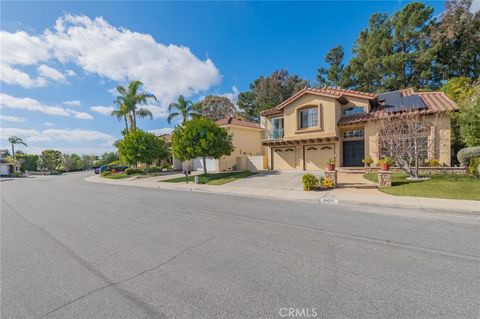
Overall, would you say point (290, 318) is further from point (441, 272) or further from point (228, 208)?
point (228, 208)

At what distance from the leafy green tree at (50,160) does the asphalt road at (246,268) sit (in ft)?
198

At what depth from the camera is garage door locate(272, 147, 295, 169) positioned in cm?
2155

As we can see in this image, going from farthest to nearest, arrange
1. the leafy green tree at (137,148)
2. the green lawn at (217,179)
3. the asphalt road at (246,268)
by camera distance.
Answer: the leafy green tree at (137,148) → the green lawn at (217,179) → the asphalt road at (246,268)

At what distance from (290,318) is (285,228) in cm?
350

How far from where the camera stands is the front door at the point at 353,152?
1820 cm

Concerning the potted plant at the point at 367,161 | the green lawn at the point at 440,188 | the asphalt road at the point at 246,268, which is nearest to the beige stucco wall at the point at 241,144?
the potted plant at the point at 367,161

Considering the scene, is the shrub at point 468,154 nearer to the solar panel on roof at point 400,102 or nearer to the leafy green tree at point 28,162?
the solar panel on roof at point 400,102

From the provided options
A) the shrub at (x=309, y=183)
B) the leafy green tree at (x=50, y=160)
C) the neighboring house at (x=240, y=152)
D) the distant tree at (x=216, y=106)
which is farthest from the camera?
the leafy green tree at (x=50, y=160)

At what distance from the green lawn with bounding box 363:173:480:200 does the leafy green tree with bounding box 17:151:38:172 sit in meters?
75.8

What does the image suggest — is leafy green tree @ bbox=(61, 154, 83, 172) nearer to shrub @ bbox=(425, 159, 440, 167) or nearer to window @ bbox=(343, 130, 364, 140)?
window @ bbox=(343, 130, 364, 140)

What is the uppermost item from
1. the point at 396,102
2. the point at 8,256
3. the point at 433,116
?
the point at 396,102

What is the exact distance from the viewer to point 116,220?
7.37 metres

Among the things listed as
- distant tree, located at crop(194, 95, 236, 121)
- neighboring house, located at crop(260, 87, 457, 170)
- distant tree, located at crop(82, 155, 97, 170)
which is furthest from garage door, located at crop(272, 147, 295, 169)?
distant tree, located at crop(82, 155, 97, 170)

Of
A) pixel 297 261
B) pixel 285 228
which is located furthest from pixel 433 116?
pixel 297 261
